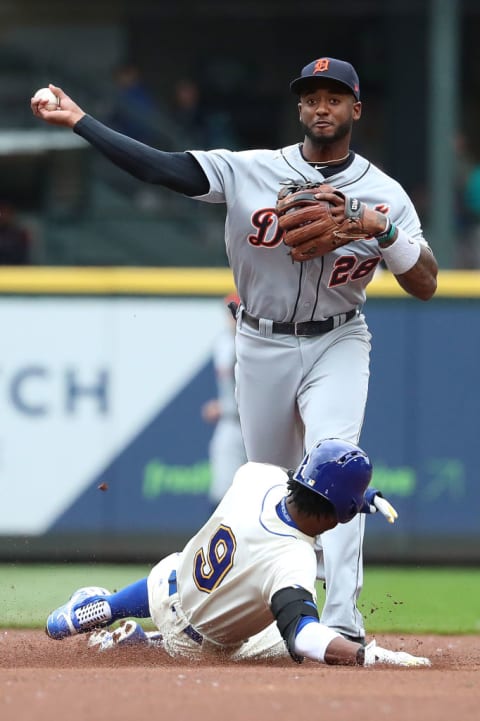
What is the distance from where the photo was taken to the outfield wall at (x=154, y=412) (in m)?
8.98

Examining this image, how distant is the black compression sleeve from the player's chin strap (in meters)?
1.52

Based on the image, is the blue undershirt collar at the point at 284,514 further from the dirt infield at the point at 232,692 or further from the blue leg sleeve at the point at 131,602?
the blue leg sleeve at the point at 131,602

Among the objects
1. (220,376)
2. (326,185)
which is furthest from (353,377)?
(220,376)

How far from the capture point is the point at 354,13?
14.2 m

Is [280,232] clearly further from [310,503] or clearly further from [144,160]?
[310,503]

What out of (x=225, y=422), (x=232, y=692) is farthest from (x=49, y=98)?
(x=225, y=422)

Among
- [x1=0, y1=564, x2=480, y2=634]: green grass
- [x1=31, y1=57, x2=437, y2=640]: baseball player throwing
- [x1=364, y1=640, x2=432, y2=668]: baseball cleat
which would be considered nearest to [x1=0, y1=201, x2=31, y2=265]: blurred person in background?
[x1=0, y1=564, x2=480, y2=634]: green grass

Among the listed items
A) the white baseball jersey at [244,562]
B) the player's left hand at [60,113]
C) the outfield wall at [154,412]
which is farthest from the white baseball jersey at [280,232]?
the outfield wall at [154,412]

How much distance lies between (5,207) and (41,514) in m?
3.63

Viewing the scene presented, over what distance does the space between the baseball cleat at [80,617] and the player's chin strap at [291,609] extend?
3.31ft

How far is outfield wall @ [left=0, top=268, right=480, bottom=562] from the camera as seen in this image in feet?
29.5

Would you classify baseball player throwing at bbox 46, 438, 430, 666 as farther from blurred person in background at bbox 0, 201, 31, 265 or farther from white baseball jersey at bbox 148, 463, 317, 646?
blurred person in background at bbox 0, 201, 31, 265

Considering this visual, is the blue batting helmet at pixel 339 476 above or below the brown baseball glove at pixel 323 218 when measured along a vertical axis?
below

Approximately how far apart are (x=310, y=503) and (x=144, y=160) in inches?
53.3
